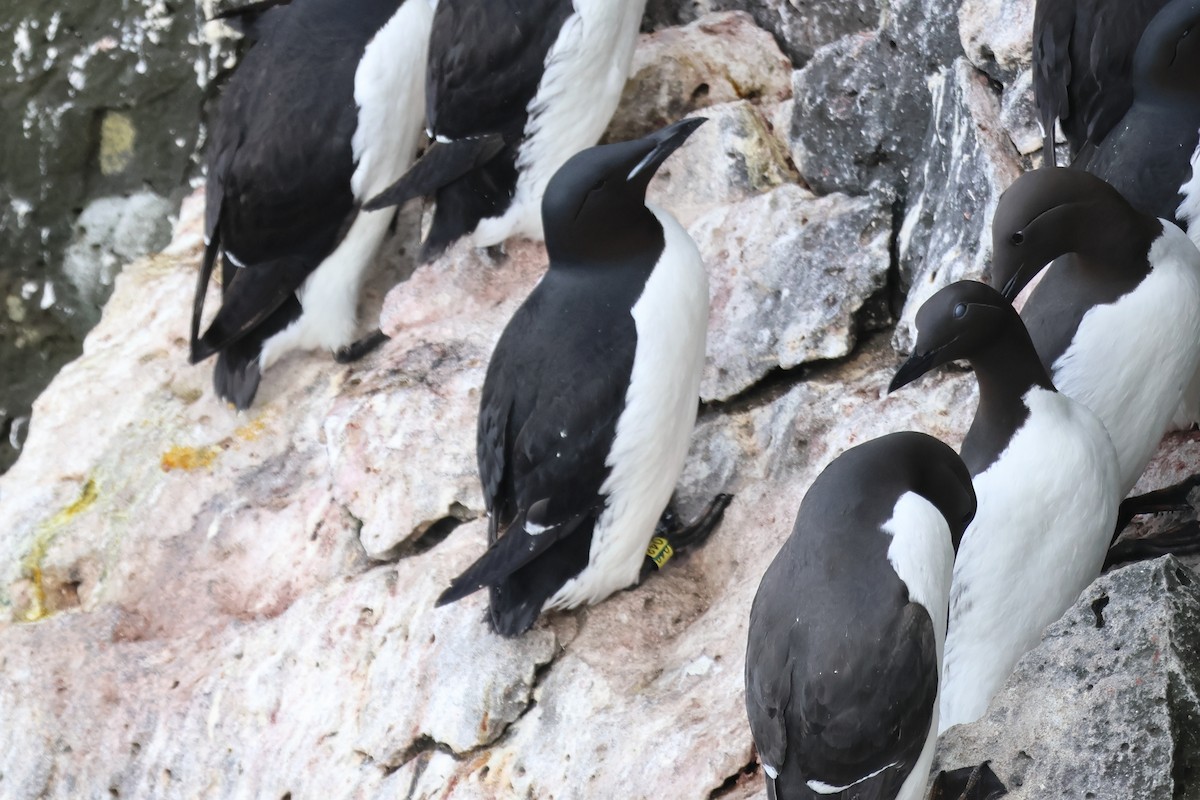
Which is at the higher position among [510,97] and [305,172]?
[510,97]

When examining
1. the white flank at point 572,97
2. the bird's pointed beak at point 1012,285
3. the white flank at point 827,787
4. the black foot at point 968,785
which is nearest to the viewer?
the black foot at point 968,785

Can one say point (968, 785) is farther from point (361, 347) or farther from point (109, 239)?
point (109, 239)

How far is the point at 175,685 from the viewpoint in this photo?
401cm

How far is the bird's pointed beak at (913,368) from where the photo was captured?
8.98 feet

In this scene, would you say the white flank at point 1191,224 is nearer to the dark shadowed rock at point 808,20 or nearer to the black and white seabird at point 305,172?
the dark shadowed rock at point 808,20

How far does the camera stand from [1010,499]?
2730 mm

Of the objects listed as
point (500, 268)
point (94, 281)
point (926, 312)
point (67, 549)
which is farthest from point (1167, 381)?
point (94, 281)

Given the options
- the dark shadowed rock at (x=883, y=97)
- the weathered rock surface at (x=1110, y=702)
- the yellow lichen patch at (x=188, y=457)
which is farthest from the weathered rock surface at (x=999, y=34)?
the yellow lichen patch at (x=188, y=457)

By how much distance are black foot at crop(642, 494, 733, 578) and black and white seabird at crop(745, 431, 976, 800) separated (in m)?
0.91

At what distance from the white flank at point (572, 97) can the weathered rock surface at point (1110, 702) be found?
2.29 meters

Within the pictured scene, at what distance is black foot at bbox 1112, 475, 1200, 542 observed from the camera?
9.91 feet

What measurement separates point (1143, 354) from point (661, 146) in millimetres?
1133

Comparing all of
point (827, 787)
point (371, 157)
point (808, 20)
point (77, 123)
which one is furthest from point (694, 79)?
point (77, 123)

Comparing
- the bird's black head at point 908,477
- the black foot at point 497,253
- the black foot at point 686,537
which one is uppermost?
the bird's black head at point 908,477
